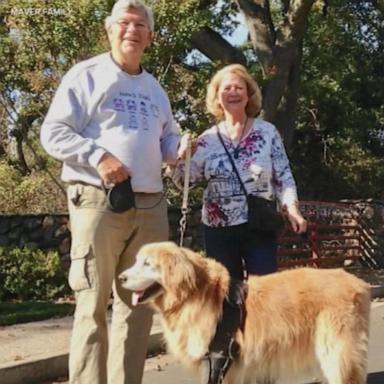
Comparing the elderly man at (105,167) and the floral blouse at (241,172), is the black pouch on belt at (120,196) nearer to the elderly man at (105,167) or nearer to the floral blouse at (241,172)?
the elderly man at (105,167)

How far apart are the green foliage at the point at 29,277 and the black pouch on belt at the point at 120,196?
6688 mm

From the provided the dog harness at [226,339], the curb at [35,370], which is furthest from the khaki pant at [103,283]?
the curb at [35,370]

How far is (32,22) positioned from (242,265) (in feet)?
24.8

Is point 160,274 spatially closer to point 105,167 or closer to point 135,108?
point 105,167

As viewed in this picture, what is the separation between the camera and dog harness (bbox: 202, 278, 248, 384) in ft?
15.0

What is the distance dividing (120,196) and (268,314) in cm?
115

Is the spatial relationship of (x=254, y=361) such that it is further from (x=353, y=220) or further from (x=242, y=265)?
(x=353, y=220)

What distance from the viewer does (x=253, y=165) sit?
518 centimetres

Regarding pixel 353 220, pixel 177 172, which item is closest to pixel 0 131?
pixel 353 220

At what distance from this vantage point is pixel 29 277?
1087 cm

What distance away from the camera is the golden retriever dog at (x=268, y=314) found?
4469 millimetres

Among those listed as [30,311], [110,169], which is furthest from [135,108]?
[30,311]

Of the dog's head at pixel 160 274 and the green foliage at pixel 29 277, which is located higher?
the dog's head at pixel 160 274

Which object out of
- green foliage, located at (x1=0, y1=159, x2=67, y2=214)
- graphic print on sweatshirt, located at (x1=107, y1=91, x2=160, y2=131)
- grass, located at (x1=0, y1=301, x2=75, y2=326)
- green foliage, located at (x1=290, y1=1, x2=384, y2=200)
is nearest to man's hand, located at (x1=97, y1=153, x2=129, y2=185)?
graphic print on sweatshirt, located at (x1=107, y1=91, x2=160, y2=131)
